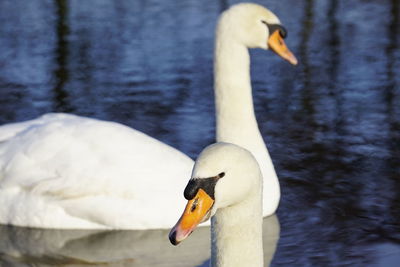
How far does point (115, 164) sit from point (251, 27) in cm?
138

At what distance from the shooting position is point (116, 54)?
452 inches

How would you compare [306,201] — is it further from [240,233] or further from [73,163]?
[240,233]

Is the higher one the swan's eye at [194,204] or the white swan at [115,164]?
the swan's eye at [194,204]

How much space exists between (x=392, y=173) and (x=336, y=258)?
158 cm

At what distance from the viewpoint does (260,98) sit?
9.62m

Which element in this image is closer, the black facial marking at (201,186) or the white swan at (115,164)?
the black facial marking at (201,186)

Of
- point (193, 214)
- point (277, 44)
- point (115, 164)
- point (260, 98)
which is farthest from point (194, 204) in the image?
point (260, 98)

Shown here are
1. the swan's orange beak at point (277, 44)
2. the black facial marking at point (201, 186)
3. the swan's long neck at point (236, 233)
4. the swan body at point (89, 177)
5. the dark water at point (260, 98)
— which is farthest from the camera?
the swan's orange beak at point (277, 44)

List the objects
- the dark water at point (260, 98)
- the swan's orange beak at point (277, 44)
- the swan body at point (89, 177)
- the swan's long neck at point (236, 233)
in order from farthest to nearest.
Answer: the swan's orange beak at point (277, 44) → the swan body at point (89, 177) → the dark water at point (260, 98) → the swan's long neck at point (236, 233)

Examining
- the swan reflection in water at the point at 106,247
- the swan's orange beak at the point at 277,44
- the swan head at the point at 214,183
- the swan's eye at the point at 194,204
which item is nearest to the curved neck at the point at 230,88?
the swan's orange beak at the point at 277,44

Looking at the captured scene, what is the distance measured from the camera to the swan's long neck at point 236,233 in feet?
12.8

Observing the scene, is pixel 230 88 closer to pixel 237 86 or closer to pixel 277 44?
pixel 237 86

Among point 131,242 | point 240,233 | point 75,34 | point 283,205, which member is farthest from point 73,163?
point 75,34

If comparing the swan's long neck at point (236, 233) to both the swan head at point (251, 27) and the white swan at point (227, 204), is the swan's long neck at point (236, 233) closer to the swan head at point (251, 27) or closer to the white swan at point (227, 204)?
the white swan at point (227, 204)
